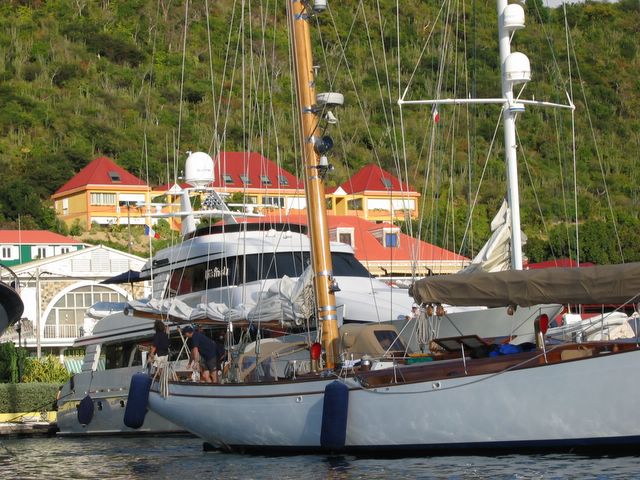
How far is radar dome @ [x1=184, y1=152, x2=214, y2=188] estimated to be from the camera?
28656 mm

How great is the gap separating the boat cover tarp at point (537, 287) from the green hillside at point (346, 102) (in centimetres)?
5280

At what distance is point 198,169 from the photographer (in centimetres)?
2870

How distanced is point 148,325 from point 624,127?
9186 centimetres

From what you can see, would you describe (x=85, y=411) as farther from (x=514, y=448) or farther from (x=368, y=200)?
(x=368, y=200)

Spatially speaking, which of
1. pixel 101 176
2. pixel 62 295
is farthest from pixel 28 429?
pixel 101 176

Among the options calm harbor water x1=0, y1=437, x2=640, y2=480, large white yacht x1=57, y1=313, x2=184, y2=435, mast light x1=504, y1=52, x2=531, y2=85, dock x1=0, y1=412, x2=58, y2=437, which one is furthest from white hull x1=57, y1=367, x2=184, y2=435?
mast light x1=504, y1=52, x2=531, y2=85

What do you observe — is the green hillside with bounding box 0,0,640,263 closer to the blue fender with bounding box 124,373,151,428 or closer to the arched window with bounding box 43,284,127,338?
the arched window with bounding box 43,284,127,338

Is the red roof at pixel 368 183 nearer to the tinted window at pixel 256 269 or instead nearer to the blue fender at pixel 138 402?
the tinted window at pixel 256 269

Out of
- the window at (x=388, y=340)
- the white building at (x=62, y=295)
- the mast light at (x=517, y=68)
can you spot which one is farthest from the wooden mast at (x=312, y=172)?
the white building at (x=62, y=295)

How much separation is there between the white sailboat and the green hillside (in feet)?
172

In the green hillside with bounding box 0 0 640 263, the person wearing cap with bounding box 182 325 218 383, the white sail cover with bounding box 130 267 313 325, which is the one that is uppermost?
the green hillside with bounding box 0 0 640 263

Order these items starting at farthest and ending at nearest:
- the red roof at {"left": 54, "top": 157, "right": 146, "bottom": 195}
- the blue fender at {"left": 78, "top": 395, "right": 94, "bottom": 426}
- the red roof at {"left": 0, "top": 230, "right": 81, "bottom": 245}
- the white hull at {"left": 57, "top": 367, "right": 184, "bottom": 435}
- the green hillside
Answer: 1. the red roof at {"left": 54, "top": 157, "right": 146, "bottom": 195}
2. the green hillside
3. the red roof at {"left": 0, "top": 230, "right": 81, "bottom": 245}
4. the white hull at {"left": 57, "top": 367, "right": 184, "bottom": 435}
5. the blue fender at {"left": 78, "top": 395, "right": 94, "bottom": 426}

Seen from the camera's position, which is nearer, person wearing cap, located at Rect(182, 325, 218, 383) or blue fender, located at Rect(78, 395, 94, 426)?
person wearing cap, located at Rect(182, 325, 218, 383)

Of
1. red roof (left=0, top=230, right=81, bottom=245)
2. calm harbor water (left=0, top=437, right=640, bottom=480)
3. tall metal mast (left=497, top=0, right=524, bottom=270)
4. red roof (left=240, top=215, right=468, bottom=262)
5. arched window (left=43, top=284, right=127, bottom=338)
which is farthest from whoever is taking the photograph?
red roof (left=0, top=230, right=81, bottom=245)
